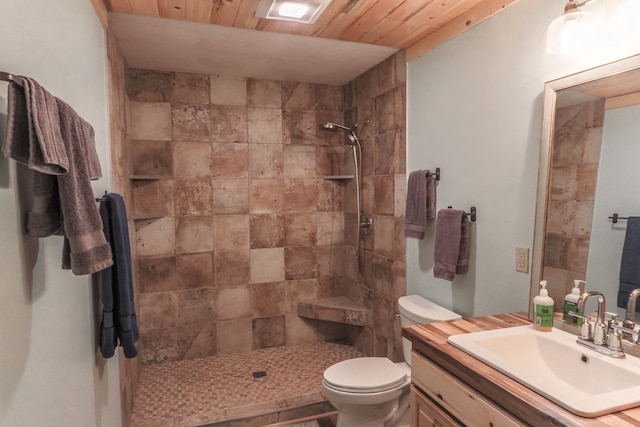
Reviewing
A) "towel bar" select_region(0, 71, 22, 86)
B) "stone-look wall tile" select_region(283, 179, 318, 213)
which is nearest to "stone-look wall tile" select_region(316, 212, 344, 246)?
"stone-look wall tile" select_region(283, 179, 318, 213)

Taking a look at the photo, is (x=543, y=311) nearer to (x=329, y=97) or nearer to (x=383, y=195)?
(x=383, y=195)

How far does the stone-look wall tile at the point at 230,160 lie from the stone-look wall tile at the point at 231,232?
0.37 metres

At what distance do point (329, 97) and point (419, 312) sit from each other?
7.00ft

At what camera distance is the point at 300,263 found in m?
3.43

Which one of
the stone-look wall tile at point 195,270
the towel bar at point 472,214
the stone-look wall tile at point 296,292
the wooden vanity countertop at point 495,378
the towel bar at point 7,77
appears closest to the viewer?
the towel bar at point 7,77

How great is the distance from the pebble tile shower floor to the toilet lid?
21.3 inches

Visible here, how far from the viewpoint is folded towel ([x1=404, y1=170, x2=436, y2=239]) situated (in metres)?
2.25

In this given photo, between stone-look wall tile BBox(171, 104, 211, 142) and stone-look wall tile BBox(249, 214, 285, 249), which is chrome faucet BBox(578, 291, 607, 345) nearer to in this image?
stone-look wall tile BBox(249, 214, 285, 249)

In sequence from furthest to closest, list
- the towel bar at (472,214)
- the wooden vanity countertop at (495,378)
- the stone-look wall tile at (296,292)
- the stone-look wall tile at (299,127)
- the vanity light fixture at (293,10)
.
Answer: the stone-look wall tile at (296,292)
the stone-look wall tile at (299,127)
the towel bar at (472,214)
the vanity light fixture at (293,10)
the wooden vanity countertop at (495,378)

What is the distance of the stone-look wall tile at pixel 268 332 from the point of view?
11.0ft

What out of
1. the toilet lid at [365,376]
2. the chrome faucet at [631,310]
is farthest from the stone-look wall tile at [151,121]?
the chrome faucet at [631,310]

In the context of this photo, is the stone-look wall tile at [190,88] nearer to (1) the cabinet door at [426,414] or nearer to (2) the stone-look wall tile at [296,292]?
(2) the stone-look wall tile at [296,292]

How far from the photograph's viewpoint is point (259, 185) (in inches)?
128

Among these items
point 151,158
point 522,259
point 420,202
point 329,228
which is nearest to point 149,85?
point 151,158
